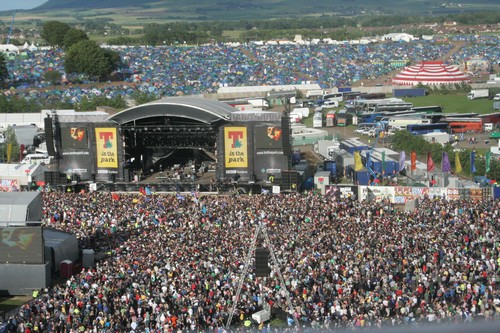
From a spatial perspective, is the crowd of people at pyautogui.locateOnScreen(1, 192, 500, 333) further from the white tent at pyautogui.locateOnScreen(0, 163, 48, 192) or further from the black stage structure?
the white tent at pyautogui.locateOnScreen(0, 163, 48, 192)

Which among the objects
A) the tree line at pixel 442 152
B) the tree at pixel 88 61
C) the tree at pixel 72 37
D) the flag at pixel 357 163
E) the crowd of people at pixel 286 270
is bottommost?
the tree line at pixel 442 152

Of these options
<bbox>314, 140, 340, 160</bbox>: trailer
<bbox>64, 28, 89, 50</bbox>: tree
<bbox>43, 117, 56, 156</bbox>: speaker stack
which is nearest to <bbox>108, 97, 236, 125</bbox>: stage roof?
<bbox>43, 117, 56, 156</bbox>: speaker stack

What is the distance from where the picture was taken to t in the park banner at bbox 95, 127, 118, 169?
28391 millimetres

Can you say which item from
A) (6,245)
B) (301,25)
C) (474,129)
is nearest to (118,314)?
(6,245)

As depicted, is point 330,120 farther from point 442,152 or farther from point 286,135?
point 286,135

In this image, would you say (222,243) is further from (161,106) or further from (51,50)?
(51,50)

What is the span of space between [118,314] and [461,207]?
1073 cm

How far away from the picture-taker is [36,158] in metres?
35.9

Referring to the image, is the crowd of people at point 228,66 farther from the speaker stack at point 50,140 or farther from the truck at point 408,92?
the speaker stack at point 50,140

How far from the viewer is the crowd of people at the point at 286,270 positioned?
46.5 ft

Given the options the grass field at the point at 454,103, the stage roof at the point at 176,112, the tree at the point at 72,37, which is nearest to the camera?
the stage roof at the point at 176,112

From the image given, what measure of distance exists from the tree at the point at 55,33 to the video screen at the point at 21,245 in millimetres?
66532

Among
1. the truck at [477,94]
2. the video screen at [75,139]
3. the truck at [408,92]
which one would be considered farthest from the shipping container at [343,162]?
the truck at [408,92]

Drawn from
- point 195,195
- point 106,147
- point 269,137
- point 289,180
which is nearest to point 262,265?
point 195,195
